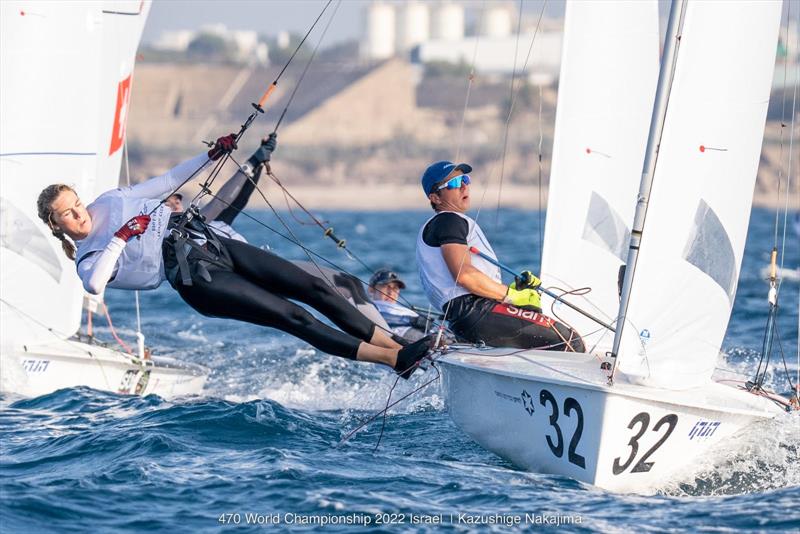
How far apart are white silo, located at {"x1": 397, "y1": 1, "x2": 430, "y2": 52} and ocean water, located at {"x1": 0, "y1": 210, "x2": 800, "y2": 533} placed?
8527cm

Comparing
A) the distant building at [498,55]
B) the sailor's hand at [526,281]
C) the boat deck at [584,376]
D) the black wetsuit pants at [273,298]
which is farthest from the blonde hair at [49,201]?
the distant building at [498,55]

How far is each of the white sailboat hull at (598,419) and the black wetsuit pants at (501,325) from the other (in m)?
0.39

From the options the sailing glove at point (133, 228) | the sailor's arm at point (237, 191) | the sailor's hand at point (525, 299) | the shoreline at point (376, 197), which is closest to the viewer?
the sailing glove at point (133, 228)

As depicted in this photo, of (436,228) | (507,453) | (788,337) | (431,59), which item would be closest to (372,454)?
(507,453)

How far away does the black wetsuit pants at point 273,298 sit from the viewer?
15.1ft

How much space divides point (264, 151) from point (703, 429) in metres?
2.55

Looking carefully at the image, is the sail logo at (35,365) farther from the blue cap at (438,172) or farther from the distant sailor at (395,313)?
the blue cap at (438,172)

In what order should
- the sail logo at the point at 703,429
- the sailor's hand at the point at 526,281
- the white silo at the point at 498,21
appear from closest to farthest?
the sail logo at the point at 703,429 → the sailor's hand at the point at 526,281 → the white silo at the point at 498,21

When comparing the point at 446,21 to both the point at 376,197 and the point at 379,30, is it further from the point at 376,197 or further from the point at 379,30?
the point at 376,197

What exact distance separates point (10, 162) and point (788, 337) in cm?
557

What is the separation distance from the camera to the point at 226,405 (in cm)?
568

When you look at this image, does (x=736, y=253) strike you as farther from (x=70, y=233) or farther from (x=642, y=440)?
(x=70, y=233)

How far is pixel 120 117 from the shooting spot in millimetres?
7570

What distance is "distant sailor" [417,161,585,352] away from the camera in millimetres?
4859
